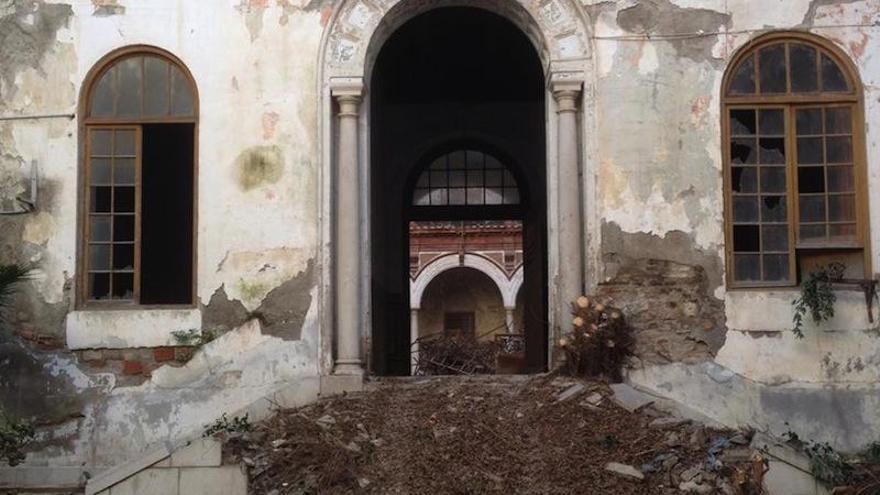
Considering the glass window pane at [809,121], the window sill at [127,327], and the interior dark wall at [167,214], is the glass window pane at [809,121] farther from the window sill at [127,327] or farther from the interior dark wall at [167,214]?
the window sill at [127,327]

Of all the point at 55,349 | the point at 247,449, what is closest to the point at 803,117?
the point at 247,449

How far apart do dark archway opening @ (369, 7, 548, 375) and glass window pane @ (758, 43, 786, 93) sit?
4.39 metres

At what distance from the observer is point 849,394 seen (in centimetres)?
991

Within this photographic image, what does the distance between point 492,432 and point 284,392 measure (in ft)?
7.12

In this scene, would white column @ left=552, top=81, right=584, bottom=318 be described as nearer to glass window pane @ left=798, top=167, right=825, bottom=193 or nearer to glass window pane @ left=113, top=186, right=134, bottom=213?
glass window pane @ left=798, top=167, right=825, bottom=193

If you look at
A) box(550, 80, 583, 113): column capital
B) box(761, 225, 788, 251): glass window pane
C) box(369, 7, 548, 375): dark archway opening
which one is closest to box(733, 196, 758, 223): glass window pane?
box(761, 225, 788, 251): glass window pane

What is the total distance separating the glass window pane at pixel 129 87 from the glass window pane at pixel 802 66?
21.1ft

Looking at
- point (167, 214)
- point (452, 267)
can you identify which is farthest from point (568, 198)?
point (452, 267)

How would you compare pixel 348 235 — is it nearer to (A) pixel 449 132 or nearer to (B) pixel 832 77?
(B) pixel 832 77

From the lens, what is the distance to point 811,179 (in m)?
10.4

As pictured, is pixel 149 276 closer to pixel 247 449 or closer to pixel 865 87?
pixel 247 449

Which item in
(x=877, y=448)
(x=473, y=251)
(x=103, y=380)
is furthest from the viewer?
(x=473, y=251)

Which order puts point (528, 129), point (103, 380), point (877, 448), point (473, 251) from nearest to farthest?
1. point (877, 448)
2. point (103, 380)
3. point (528, 129)
4. point (473, 251)

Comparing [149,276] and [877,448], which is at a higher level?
[149,276]
